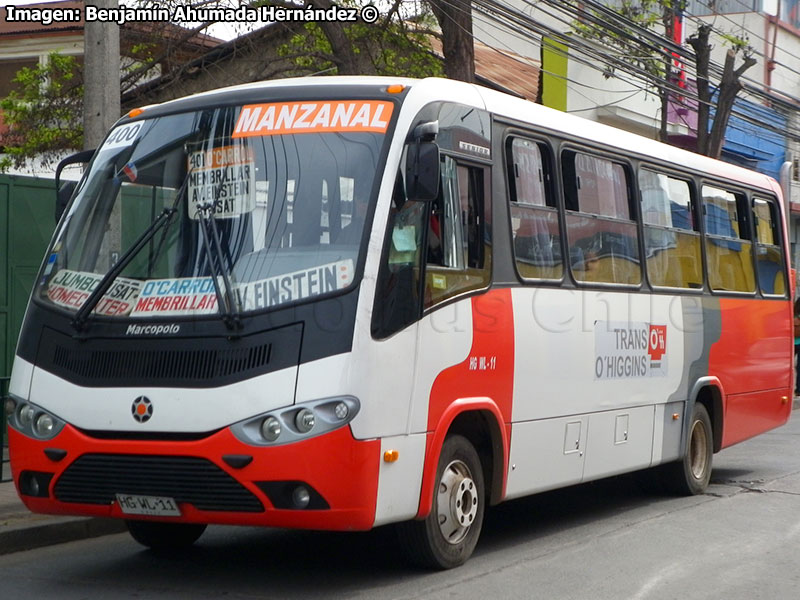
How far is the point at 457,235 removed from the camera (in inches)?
293

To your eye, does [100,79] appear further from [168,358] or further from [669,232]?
[669,232]

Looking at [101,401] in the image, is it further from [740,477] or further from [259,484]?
[740,477]

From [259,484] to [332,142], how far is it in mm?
1915

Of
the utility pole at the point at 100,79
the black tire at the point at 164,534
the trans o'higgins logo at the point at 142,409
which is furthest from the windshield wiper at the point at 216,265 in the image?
Answer: the utility pole at the point at 100,79

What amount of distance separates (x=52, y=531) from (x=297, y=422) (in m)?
2.81

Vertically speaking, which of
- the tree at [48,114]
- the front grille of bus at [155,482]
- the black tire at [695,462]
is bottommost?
the black tire at [695,462]

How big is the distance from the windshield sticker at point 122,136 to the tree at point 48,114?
10.8 m

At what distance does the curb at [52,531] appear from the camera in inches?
317

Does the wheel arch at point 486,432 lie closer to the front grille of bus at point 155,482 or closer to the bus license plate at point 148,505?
the front grille of bus at point 155,482

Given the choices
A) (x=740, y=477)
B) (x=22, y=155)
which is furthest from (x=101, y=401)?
(x=22, y=155)

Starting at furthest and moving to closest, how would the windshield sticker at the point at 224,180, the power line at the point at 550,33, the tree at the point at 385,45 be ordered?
1. the tree at the point at 385,45
2. the power line at the point at 550,33
3. the windshield sticker at the point at 224,180

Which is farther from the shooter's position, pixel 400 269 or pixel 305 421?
pixel 400 269

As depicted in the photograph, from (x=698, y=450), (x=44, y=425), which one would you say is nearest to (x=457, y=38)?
(x=698, y=450)

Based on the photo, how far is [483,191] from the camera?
7762mm
